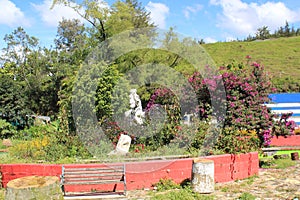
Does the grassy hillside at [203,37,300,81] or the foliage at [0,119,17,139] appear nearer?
the foliage at [0,119,17,139]

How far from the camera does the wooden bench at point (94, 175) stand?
6871 mm

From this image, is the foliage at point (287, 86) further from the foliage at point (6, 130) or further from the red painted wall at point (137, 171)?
the red painted wall at point (137, 171)

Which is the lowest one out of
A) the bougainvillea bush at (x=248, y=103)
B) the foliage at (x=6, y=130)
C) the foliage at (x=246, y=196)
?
the foliage at (x=246, y=196)

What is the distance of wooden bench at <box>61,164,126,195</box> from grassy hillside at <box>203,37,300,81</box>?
26281 mm

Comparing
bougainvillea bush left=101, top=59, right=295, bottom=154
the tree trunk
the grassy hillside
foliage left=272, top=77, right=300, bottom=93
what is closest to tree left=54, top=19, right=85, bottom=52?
the grassy hillside

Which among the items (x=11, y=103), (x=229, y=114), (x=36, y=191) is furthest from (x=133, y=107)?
(x=36, y=191)

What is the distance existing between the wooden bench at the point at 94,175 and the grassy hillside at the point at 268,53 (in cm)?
2628

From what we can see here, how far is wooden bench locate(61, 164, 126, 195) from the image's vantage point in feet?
22.5

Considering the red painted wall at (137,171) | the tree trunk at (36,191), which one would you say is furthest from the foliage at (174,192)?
the tree trunk at (36,191)

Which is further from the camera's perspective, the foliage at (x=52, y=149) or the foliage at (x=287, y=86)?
the foliage at (x=287, y=86)

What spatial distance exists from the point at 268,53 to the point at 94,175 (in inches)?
1353

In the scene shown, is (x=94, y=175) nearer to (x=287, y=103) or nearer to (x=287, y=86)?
(x=287, y=103)

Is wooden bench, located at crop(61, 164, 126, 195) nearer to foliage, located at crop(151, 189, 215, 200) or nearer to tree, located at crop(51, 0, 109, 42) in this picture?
foliage, located at crop(151, 189, 215, 200)

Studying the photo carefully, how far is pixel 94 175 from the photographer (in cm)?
702
